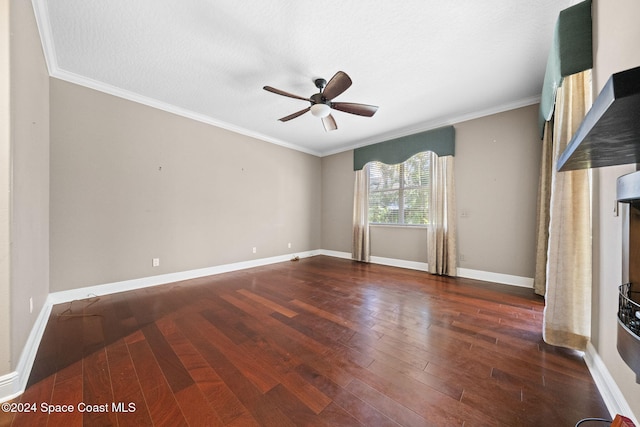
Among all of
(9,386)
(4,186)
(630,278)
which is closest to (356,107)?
(630,278)

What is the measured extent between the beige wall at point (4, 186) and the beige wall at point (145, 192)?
1771 millimetres

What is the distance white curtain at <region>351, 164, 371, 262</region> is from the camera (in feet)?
16.6

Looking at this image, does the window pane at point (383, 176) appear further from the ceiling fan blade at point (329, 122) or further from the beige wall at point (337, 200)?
the ceiling fan blade at point (329, 122)

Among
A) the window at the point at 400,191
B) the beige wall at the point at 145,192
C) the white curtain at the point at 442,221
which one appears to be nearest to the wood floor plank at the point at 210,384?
the beige wall at the point at 145,192

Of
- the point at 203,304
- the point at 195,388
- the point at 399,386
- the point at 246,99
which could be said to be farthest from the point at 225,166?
the point at 399,386

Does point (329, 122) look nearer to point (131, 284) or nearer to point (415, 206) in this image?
point (415, 206)

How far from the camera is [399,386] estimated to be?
1.41 metres

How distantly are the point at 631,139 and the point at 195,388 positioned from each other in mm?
2180

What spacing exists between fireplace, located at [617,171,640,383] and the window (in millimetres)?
3359

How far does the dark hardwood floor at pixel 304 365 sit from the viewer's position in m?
1.22

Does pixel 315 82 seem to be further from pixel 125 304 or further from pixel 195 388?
pixel 125 304

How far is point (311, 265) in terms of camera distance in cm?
471

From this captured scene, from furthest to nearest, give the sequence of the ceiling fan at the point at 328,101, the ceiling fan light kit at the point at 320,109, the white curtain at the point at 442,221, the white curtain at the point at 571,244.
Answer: the white curtain at the point at 442,221 → the ceiling fan light kit at the point at 320,109 → the ceiling fan at the point at 328,101 → the white curtain at the point at 571,244

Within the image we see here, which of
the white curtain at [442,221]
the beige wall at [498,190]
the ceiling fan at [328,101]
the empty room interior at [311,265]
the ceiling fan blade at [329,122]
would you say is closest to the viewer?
the empty room interior at [311,265]
